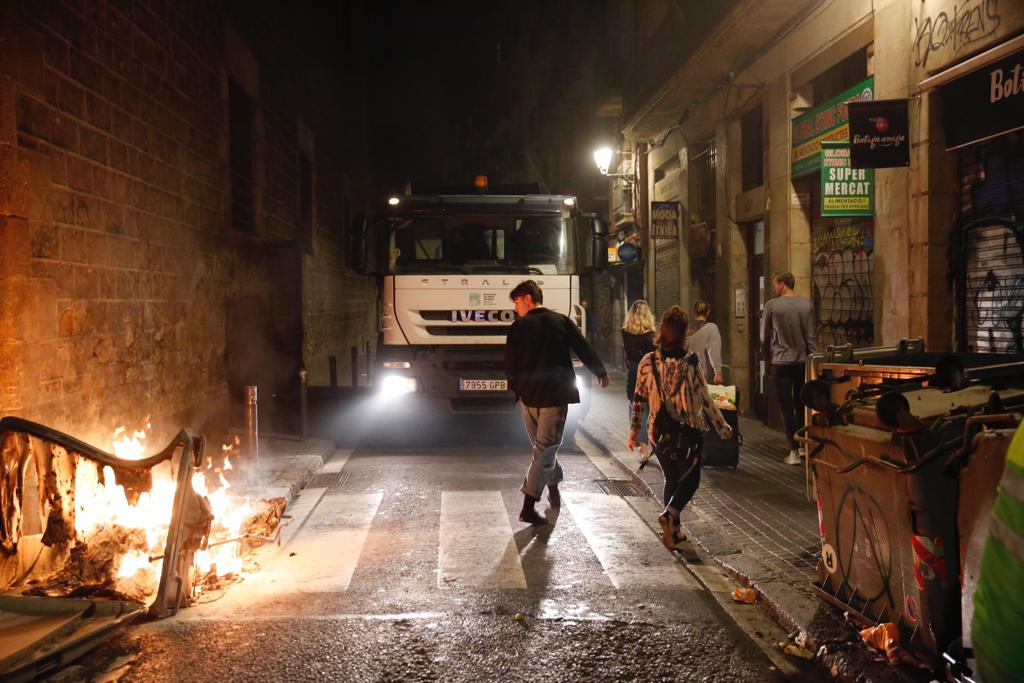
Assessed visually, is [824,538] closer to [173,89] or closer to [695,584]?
[695,584]

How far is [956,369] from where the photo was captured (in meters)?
3.89

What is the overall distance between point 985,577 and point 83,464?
534 cm

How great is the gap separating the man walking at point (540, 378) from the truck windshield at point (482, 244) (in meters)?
4.07

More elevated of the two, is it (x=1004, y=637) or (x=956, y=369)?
(x=956, y=369)

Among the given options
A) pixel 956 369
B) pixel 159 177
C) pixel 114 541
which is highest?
pixel 159 177

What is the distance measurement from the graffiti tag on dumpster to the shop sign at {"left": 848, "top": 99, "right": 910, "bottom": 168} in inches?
196

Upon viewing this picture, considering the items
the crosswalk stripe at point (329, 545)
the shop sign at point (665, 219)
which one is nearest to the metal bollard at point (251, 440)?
the crosswalk stripe at point (329, 545)

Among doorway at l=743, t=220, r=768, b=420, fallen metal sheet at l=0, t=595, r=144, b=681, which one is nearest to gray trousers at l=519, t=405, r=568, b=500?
fallen metal sheet at l=0, t=595, r=144, b=681

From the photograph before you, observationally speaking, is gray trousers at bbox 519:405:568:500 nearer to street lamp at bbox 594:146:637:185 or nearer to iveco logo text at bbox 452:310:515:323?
iveco logo text at bbox 452:310:515:323

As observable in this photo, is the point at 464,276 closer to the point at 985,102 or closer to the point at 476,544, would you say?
the point at 476,544

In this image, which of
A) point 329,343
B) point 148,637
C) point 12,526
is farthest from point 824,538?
point 329,343

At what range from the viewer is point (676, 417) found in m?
6.16

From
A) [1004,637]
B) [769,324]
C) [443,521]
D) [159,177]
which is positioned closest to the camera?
[1004,637]

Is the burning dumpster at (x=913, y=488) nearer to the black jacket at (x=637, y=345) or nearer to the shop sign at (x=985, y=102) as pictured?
the shop sign at (x=985, y=102)
